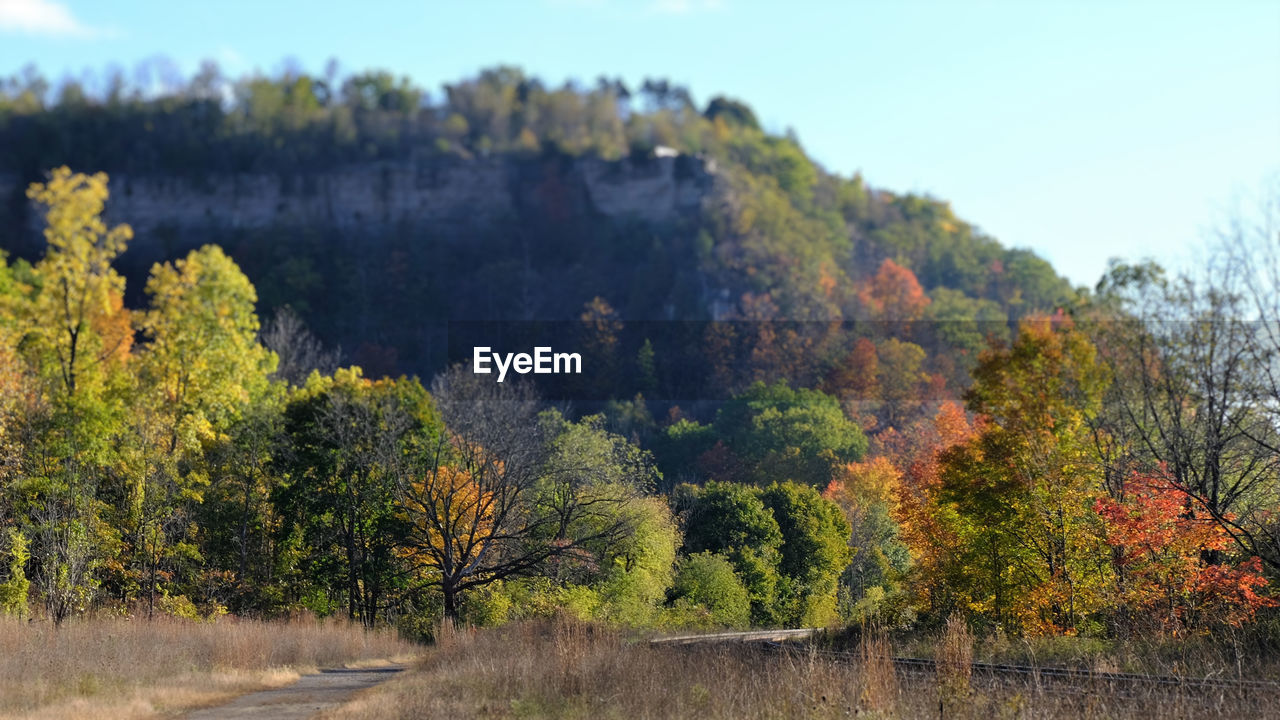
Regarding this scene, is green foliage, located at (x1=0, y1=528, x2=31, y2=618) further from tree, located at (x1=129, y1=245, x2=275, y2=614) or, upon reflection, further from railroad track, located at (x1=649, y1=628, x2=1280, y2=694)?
railroad track, located at (x1=649, y1=628, x2=1280, y2=694)

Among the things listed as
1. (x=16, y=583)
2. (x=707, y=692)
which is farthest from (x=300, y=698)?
(x=16, y=583)

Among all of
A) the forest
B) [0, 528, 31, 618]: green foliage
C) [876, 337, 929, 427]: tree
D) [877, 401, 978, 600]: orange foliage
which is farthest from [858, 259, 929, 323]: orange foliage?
[0, 528, 31, 618]: green foliage

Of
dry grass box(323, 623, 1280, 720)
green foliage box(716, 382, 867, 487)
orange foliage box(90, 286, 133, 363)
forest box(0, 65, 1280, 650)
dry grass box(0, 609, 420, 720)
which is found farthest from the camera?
green foliage box(716, 382, 867, 487)

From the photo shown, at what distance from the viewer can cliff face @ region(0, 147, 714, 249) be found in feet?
521

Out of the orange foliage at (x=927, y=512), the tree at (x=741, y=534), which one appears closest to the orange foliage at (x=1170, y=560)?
the orange foliage at (x=927, y=512)

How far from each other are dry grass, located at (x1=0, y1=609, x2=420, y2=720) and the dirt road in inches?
17.5

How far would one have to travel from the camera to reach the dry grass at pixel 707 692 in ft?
45.5

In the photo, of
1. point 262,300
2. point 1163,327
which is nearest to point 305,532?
point 1163,327

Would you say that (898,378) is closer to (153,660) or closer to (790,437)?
(790,437)

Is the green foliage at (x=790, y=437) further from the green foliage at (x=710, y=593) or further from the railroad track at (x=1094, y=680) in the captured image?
the railroad track at (x=1094, y=680)

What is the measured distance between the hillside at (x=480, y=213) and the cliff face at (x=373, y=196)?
1.00ft

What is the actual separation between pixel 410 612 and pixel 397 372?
8507 centimetres

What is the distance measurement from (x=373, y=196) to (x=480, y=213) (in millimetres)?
14761

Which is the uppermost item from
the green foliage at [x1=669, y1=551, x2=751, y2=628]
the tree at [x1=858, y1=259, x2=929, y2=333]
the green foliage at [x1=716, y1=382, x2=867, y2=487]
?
the tree at [x1=858, y1=259, x2=929, y2=333]
